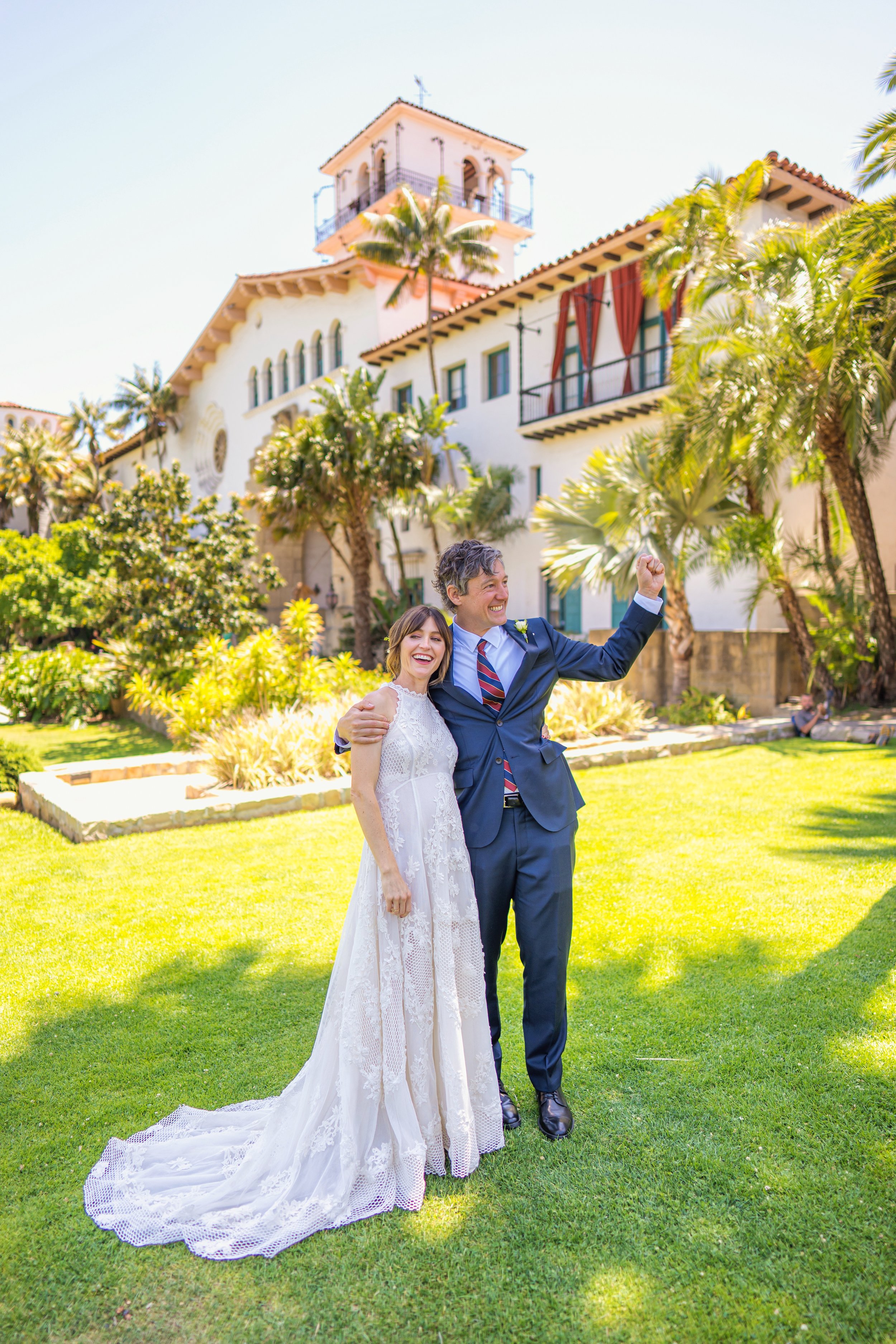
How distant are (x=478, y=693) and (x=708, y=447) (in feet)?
31.5

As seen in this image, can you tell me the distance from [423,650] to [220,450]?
34907 millimetres

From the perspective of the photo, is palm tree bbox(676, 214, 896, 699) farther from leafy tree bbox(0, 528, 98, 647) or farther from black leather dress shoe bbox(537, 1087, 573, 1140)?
leafy tree bbox(0, 528, 98, 647)

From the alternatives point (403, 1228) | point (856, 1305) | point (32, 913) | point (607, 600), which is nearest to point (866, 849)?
point (856, 1305)

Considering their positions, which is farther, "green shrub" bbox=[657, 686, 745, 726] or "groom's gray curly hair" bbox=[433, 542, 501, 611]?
"green shrub" bbox=[657, 686, 745, 726]

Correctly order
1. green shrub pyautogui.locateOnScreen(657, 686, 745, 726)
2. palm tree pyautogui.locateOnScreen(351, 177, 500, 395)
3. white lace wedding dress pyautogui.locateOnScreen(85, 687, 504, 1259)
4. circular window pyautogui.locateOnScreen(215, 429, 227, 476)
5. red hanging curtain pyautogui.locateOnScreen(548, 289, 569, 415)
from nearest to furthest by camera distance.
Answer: white lace wedding dress pyautogui.locateOnScreen(85, 687, 504, 1259), green shrub pyautogui.locateOnScreen(657, 686, 745, 726), red hanging curtain pyautogui.locateOnScreen(548, 289, 569, 415), palm tree pyautogui.locateOnScreen(351, 177, 500, 395), circular window pyautogui.locateOnScreen(215, 429, 227, 476)

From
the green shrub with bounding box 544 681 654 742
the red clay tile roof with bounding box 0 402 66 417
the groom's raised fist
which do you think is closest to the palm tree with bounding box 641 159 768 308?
the green shrub with bounding box 544 681 654 742

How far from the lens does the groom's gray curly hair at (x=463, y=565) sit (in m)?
2.95

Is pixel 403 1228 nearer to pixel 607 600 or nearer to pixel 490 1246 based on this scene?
pixel 490 1246

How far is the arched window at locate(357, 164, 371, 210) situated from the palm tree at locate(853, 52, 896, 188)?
25.0 meters

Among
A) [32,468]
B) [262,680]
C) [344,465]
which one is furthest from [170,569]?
[32,468]

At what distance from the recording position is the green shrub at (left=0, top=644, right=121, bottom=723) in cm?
1503

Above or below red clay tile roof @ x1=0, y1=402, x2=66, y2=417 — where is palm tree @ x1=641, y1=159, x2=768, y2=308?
below

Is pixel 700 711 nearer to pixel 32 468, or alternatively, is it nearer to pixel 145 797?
pixel 145 797

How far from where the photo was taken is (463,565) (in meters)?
2.98
